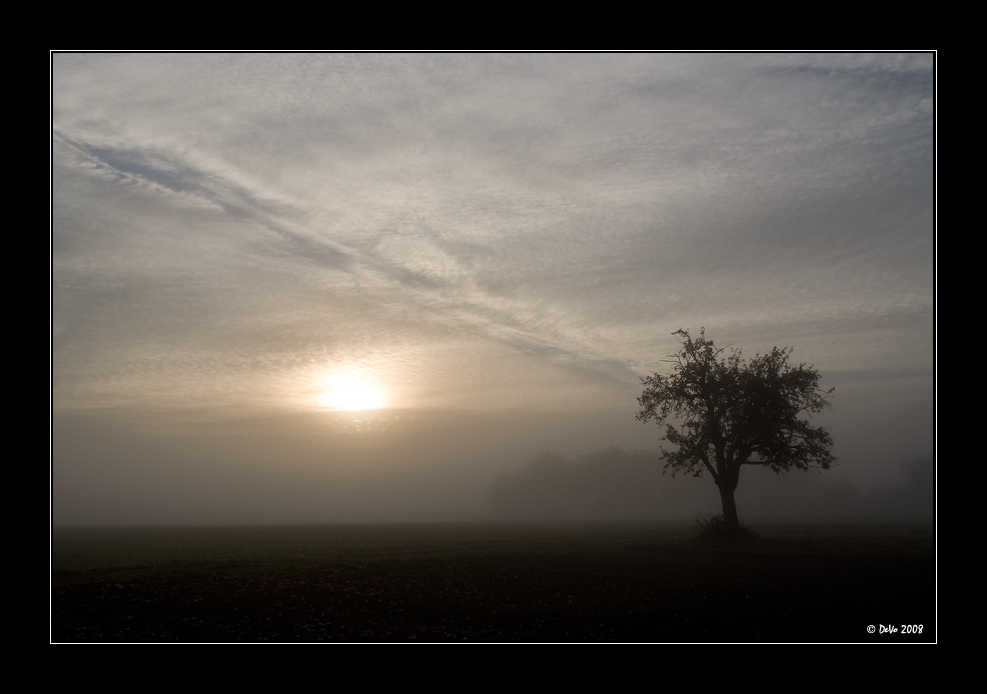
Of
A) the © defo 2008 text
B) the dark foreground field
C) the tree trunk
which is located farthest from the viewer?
the tree trunk

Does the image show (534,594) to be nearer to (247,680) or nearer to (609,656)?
(609,656)

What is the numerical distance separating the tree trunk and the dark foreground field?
26.0 ft

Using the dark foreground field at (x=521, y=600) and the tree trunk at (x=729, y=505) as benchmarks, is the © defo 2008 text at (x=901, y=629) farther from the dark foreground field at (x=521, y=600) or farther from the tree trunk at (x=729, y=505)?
the tree trunk at (x=729, y=505)

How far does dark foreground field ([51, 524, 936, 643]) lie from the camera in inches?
681

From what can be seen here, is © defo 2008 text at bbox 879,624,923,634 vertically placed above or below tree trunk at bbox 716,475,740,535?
above

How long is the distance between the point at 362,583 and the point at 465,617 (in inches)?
375

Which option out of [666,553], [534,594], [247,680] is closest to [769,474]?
[666,553]

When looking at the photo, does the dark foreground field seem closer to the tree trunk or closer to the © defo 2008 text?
the © defo 2008 text

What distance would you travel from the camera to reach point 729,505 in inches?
1686

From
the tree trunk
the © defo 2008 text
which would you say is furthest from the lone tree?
the © defo 2008 text

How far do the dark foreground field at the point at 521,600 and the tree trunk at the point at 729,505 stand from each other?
792cm

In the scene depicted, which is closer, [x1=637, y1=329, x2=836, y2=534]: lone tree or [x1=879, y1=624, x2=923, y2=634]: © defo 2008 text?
[x1=879, y1=624, x2=923, y2=634]: © defo 2008 text

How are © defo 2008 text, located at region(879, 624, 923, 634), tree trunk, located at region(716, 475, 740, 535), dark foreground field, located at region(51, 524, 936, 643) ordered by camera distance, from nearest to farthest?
dark foreground field, located at region(51, 524, 936, 643) → © defo 2008 text, located at region(879, 624, 923, 634) → tree trunk, located at region(716, 475, 740, 535)

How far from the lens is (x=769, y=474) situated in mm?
162500
